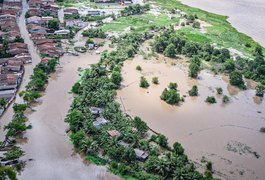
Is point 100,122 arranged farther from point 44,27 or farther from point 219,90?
point 44,27

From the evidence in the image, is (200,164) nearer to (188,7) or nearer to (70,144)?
(70,144)

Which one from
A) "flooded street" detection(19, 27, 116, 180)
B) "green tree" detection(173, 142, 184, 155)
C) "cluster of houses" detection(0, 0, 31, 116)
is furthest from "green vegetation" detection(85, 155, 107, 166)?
"cluster of houses" detection(0, 0, 31, 116)

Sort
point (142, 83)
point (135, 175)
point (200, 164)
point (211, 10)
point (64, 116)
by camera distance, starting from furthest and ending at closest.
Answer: point (211, 10), point (142, 83), point (64, 116), point (200, 164), point (135, 175)

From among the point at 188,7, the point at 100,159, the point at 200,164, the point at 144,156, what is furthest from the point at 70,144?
the point at 188,7

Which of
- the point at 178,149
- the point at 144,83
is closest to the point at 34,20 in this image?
the point at 144,83

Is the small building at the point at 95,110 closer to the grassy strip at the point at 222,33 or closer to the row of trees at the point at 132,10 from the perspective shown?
the grassy strip at the point at 222,33

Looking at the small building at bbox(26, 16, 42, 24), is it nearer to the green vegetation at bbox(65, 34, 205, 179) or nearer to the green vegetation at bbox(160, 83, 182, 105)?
the green vegetation at bbox(65, 34, 205, 179)

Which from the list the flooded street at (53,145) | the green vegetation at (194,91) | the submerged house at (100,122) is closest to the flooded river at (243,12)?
the green vegetation at (194,91)
